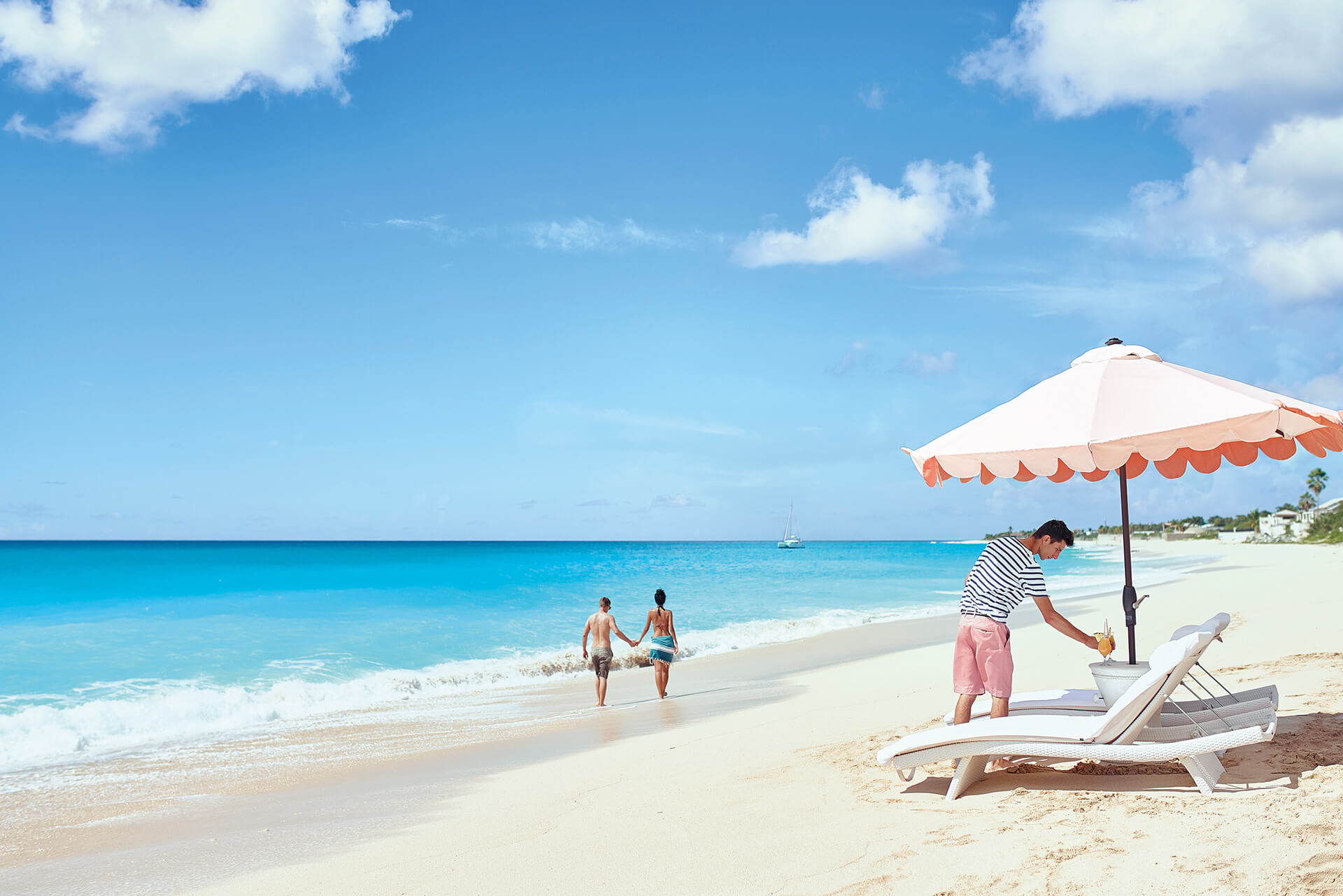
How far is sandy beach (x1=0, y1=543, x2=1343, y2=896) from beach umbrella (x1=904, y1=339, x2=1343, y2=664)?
146 centimetres

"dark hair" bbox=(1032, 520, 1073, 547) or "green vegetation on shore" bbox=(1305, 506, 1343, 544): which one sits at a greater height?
"dark hair" bbox=(1032, 520, 1073, 547)

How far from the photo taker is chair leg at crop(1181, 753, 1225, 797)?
15.4 ft

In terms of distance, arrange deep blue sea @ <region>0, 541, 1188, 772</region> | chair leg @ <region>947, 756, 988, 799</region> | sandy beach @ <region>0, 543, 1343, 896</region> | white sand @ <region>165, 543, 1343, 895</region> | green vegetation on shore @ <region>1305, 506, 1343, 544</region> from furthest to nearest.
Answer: green vegetation on shore @ <region>1305, 506, 1343, 544</region> < deep blue sea @ <region>0, 541, 1188, 772</region> < chair leg @ <region>947, 756, 988, 799</region> < sandy beach @ <region>0, 543, 1343, 896</region> < white sand @ <region>165, 543, 1343, 895</region>

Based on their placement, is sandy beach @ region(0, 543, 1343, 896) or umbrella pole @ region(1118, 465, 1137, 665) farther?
umbrella pole @ region(1118, 465, 1137, 665)

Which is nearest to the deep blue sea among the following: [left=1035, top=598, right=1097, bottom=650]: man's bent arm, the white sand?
the white sand

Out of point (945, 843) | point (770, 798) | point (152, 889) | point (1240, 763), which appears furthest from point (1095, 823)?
point (152, 889)

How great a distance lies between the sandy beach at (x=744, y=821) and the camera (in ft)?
13.4

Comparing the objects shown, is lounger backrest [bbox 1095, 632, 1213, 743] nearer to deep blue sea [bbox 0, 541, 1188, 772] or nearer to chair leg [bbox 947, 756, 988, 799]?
chair leg [bbox 947, 756, 988, 799]

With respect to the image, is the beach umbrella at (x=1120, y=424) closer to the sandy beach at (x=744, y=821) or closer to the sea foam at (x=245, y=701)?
the sandy beach at (x=744, y=821)

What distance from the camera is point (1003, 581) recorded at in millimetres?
5723

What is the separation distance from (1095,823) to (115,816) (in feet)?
24.8


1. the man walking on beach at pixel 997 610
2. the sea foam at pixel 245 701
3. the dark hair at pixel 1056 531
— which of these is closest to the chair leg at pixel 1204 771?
the man walking on beach at pixel 997 610

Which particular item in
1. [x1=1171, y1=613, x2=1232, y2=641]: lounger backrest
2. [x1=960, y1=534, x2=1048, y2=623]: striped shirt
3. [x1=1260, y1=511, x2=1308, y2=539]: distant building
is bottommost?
[x1=1260, y1=511, x2=1308, y2=539]: distant building

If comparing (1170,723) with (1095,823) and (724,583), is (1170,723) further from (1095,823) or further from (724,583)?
(724,583)
